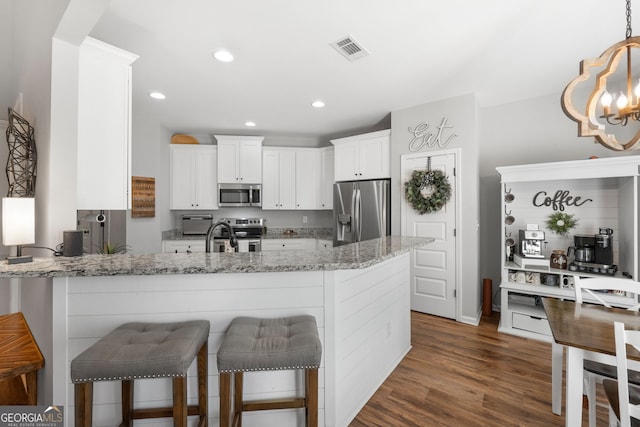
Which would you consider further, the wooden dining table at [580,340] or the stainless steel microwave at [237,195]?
the stainless steel microwave at [237,195]

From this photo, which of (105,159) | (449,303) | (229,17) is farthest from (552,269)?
(105,159)

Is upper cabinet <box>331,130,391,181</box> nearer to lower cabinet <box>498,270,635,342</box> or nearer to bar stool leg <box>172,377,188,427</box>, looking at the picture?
lower cabinet <box>498,270,635,342</box>

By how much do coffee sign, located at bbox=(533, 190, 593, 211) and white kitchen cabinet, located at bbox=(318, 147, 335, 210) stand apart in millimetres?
2861

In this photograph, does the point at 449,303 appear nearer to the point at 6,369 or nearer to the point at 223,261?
the point at 223,261

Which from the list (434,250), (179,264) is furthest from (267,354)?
(434,250)

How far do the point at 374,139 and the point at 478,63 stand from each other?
5.28 ft

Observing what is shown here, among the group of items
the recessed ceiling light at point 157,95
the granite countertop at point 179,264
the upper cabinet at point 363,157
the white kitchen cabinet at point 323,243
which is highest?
the recessed ceiling light at point 157,95

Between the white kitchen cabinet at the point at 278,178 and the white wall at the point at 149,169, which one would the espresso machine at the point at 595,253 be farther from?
the white wall at the point at 149,169

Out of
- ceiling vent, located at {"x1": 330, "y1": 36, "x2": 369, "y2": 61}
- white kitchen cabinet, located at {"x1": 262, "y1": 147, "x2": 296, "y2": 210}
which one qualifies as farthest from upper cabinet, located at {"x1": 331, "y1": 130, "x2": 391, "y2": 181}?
ceiling vent, located at {"x1": 330, "y1": 36, "x2": 369, "y2": 61}

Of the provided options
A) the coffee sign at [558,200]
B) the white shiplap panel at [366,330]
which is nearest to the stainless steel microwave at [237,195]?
the white shiplap panel at [366,330]

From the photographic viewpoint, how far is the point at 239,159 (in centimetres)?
466

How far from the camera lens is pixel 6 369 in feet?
4.11

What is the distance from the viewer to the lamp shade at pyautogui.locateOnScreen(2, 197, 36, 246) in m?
1.46

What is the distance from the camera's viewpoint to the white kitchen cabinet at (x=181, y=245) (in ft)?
13.9
